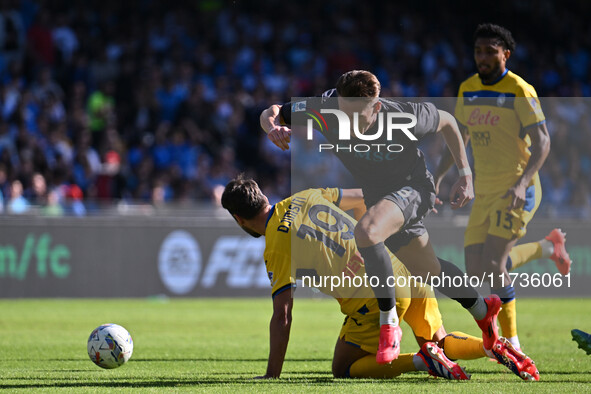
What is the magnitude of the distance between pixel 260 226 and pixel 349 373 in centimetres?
122

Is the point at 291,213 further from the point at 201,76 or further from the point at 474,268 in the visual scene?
the point at 201,76

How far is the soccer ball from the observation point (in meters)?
7.02

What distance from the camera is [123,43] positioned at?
1992 centimetres

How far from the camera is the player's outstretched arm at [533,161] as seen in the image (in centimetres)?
698

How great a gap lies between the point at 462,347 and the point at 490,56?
2.30m

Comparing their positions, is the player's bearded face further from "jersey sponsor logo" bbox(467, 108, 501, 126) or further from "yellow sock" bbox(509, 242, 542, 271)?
"yellow sock" bbox(509, 242, 542, 271)

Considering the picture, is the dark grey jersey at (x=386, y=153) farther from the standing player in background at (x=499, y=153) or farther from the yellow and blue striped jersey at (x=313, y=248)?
the standing player in background at (x=499, y=153)

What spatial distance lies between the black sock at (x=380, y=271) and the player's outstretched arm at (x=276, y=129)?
3.10 feet

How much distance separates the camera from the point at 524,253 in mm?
8391

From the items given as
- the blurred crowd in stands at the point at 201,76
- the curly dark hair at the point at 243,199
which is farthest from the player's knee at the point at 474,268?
the blurred crowd in stands at the point at 201,76

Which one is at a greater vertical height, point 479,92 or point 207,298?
point 479,92

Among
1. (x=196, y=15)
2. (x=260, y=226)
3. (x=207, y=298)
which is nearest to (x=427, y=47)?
(x=196, y=15)

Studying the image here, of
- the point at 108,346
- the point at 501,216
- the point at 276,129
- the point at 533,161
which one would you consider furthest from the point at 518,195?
the point at 108,346

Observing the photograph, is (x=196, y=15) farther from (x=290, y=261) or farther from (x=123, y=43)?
(x=290, y=261)
